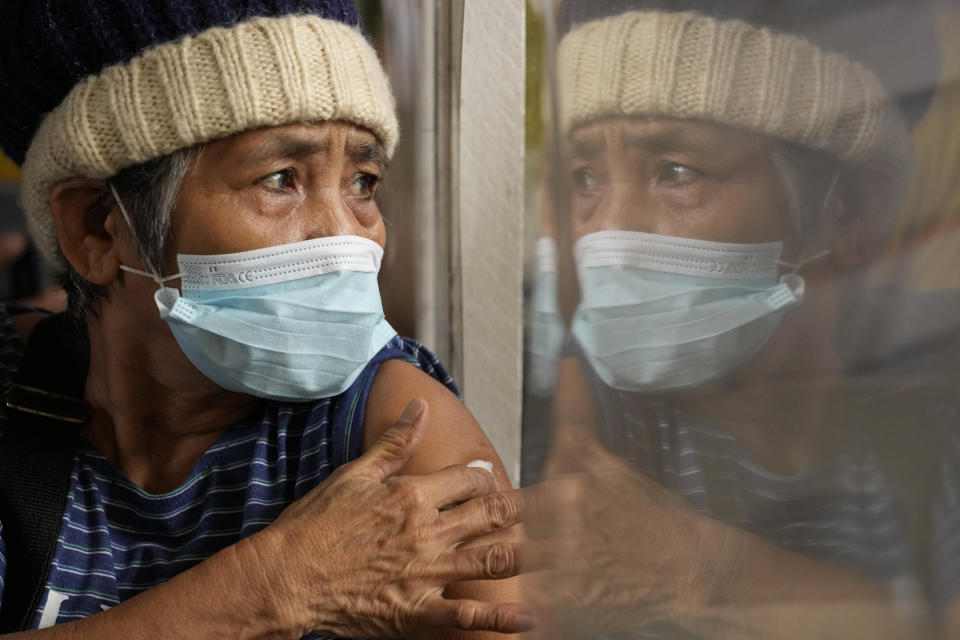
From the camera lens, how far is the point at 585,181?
0.71 meters

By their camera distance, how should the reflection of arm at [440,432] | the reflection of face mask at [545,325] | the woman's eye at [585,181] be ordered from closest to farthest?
the woman's eye at [585,181], the reflection of face mask at [545,325], the reflection of arm at [440,432]

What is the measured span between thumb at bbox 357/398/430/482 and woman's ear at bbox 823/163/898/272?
2.70 ft

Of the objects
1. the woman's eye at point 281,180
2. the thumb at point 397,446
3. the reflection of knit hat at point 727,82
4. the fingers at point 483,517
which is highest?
the reflection of knit hat at point 727,82

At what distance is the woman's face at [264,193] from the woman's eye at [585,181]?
0.71 meters

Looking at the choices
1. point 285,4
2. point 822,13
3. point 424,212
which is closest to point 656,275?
point 822,13

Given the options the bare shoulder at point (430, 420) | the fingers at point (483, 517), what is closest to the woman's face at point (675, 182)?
the fingers at point (483, 517)

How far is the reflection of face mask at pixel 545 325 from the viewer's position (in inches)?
32.1

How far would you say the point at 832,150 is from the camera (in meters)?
0.50

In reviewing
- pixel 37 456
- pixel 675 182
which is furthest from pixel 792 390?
pixel 37 456

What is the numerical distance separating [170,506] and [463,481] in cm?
55

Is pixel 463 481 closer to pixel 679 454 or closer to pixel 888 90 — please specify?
pixel 679 454

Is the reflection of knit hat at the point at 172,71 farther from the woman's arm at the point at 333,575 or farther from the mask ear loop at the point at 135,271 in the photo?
the woman's arm at the point at 333,575

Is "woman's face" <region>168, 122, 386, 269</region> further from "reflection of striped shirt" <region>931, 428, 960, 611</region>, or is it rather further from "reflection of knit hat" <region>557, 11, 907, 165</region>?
"reflection of striped shirt" <region>931, 428, 960, 611</region>

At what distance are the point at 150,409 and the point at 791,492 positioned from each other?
1279 millimetres
